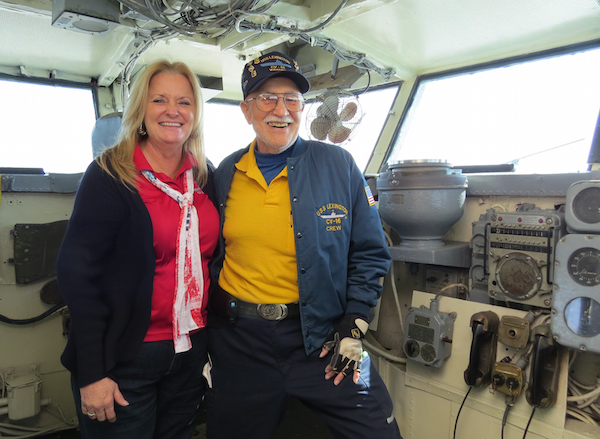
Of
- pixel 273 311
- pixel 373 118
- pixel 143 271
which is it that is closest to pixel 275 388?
pixel 273 311

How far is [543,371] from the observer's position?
5.59ft

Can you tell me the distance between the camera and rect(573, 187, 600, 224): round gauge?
1557mm

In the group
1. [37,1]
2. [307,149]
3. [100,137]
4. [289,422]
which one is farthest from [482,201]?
[37,1]

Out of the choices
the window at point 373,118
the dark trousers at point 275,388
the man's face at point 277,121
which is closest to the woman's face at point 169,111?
the man's face at point 277,121

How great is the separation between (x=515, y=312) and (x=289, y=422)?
59.9 inches

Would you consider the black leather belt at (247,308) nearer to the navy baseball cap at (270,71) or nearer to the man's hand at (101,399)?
the man's hand at (101,399)

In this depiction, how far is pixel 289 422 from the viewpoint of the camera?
2.66 m

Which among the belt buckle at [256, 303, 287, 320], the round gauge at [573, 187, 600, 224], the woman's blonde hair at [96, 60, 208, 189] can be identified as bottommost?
the belt buckle at [256, 303, 287, 320]

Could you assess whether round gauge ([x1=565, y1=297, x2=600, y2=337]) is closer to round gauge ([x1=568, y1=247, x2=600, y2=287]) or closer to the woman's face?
round gauge ([x1=568, y1=247, x2=600, y2=287])

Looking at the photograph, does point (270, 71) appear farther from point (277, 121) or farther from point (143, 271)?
point (143, 271)

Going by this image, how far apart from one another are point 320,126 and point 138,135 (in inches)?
64.9

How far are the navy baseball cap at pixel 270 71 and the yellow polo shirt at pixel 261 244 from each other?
0.34 meters

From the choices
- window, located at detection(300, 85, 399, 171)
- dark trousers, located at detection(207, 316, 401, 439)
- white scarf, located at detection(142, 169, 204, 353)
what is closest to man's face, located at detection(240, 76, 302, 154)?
white scarf, located at detection(142, 169, 204, 353)

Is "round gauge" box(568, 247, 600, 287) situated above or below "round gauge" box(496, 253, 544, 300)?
above
